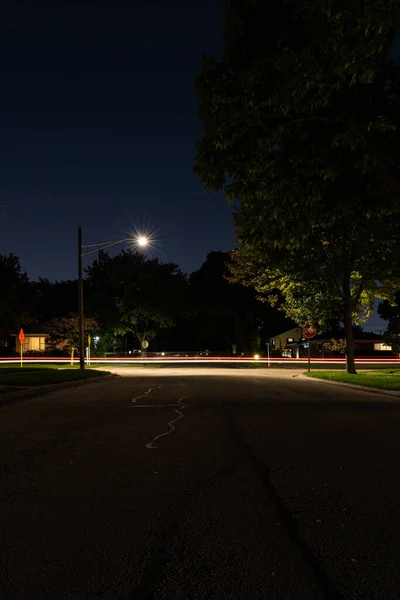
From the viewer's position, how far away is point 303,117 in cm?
1340

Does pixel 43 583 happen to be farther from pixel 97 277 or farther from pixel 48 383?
pixel 97 277

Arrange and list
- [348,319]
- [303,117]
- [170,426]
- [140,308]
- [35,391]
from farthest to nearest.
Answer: [140,308] < [348,319] < [35,391] < [303,117] < [170,426]

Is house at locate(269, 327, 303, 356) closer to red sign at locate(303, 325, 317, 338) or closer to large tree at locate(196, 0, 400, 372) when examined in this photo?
red sign at locate(303, 325, 317, 338)

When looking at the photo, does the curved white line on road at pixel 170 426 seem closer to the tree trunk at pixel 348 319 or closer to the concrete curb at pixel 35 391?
the concrete curb at pixel 35 391

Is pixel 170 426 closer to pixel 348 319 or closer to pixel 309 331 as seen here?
pixel 309 331

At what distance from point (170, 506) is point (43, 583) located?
1.87 metres

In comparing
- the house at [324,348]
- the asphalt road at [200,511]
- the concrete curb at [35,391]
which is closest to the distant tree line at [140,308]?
the house at [324,348]

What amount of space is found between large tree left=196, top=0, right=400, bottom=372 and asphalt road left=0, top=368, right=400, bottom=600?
6.76 metres

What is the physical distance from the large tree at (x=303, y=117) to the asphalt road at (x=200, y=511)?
22.2ft

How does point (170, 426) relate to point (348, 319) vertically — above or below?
below

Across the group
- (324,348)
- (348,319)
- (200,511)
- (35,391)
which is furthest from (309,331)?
(324,348)

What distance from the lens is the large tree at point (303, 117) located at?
11.0 m

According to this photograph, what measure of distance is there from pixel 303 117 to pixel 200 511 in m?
11.1

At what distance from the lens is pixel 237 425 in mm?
10461
